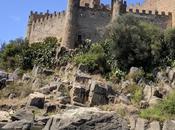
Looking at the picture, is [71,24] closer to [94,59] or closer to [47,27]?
[47,27]

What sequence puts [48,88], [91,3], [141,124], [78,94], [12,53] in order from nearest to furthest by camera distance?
1. [141,124]
2. [78,94]
3. [48,88]
4. [12,53]
5. [91,3]

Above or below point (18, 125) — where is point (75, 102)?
above

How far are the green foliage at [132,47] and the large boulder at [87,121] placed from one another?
11.4 meters

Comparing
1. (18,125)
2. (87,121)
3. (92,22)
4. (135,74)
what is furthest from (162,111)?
(92,22)

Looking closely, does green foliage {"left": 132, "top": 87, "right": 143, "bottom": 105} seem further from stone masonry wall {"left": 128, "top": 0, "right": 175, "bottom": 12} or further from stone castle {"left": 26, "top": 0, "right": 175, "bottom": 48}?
stone masonry wall {"left": 128, "top": 0, "right": 175, "bottom": 12}

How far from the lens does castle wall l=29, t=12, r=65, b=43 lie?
67.6 m

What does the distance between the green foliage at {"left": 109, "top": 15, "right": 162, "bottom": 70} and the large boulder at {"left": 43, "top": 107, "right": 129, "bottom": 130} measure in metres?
11.4

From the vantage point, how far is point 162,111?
5138 centimetres

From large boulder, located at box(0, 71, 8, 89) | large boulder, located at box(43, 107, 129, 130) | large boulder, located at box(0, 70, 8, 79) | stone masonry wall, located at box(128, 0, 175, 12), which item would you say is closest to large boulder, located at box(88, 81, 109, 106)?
large boulder, located at box(43, 107, 129, 130)

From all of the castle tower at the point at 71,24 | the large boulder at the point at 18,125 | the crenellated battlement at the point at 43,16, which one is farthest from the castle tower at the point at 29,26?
the large boulder at the point at 18,125

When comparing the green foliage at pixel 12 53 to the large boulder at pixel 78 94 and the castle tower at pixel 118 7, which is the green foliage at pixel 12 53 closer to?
the castle tower at pixel 118 7

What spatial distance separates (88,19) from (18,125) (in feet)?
71.8

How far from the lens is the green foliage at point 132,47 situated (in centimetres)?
5953

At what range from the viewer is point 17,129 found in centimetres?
4647
